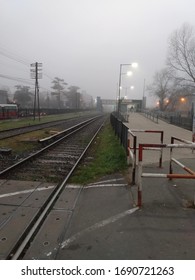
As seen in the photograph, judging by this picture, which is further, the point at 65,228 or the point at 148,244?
the point at 65,228

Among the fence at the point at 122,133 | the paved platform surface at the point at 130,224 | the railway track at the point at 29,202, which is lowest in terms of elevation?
the railway track at the point at 29,202

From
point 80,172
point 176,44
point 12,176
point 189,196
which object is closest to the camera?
point 189,196

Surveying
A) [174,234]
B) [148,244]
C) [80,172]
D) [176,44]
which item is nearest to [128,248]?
[148,244]

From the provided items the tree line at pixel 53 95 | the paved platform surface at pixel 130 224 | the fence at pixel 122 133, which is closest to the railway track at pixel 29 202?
the paved platform surface at pixel 130 224

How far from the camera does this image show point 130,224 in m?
4.61

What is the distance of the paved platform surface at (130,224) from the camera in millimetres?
3727

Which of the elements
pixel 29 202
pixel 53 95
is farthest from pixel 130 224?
pixel 53 95

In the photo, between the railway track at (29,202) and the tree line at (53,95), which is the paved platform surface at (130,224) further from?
the tree line at (53,95)

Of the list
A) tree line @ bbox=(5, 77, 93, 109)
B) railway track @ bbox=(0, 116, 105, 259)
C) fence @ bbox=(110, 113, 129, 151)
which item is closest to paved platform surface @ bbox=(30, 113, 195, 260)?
railway track @ bbox=(0, 116, 105, 259)

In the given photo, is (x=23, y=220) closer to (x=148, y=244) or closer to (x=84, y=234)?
(x=84, y=234)

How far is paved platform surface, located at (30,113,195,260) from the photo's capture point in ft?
12.2

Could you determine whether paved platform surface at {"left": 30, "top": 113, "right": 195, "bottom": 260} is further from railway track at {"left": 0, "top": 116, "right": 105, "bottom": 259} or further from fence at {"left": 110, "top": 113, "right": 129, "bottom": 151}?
fence at {"left": 110, "top": 113, "right": 129, "bottom": 151}
